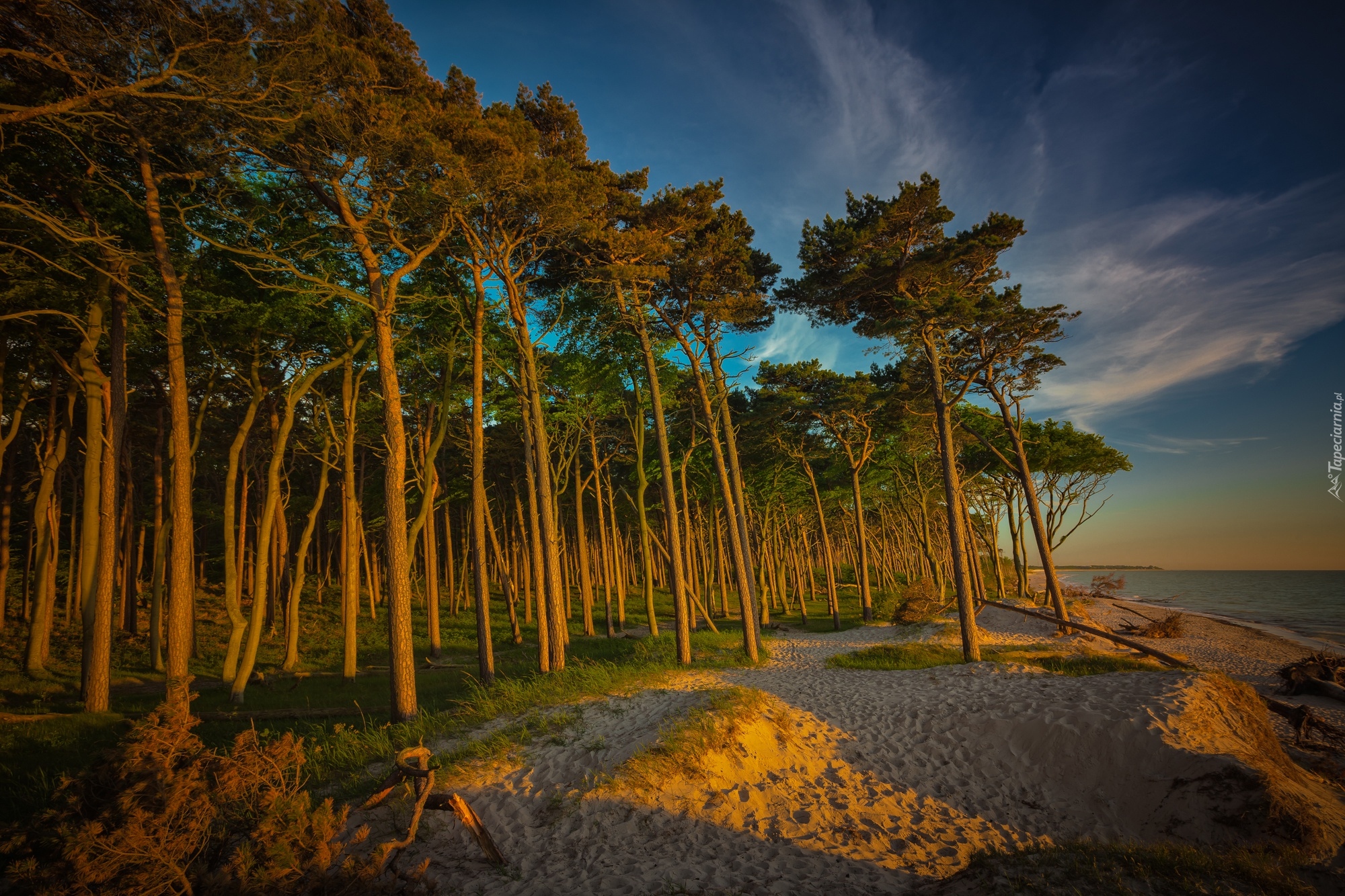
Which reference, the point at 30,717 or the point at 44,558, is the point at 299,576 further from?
the point at 44,558

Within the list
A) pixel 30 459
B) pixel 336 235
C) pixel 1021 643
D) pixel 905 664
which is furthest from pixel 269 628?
pixel 1021 643

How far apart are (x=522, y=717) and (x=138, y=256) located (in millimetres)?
11344

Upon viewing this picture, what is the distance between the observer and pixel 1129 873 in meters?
4.79

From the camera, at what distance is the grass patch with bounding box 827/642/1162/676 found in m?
12.5

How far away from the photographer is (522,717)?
9.54m

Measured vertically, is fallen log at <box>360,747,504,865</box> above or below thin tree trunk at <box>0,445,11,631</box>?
below

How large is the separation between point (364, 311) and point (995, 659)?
68.1 ft

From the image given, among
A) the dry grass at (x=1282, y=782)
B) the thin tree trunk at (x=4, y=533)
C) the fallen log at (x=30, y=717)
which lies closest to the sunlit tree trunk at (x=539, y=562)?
the fallen log at (x=30, y=717)

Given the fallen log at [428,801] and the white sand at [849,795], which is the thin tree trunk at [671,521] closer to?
the white sand at [849,795]

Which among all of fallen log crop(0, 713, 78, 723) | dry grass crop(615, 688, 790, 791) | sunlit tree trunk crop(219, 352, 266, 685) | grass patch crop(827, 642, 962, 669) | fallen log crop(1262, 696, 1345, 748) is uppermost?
sunlit tree trunk crop(219, 352, 266, 685)

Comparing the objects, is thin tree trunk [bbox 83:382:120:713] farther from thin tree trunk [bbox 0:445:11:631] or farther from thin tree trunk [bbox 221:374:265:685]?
thin tree trunk [bbox 0:445:11:631]

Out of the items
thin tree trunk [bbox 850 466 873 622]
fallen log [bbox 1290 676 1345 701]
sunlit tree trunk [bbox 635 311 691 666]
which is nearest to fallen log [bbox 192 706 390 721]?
sunlit tree trunk [bbox 635 311 691 666]

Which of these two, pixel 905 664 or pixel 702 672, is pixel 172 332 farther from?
pixel 905 664

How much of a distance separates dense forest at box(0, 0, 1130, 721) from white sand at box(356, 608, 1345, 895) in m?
3.97
